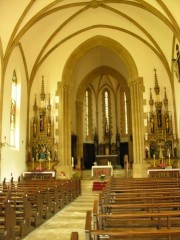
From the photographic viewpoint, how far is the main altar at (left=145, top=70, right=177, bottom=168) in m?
17.7

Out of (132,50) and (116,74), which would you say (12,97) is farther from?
(116,74)

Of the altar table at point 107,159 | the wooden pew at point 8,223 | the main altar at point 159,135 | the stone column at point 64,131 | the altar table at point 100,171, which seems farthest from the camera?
the altar table at point 107,159

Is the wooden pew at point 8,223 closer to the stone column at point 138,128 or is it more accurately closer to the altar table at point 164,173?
the altar table at point 164,173

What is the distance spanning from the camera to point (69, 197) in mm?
11367

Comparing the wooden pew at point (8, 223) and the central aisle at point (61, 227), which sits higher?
the wooden pew at point (8, 223)

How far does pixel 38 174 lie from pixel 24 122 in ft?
12.7

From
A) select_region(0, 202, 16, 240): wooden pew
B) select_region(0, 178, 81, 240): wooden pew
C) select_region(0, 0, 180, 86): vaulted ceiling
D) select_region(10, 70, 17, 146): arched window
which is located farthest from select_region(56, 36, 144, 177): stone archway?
select_region(0, 202, 16, 240): wooden pew

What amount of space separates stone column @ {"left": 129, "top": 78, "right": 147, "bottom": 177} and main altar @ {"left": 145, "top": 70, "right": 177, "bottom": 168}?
0.42 m

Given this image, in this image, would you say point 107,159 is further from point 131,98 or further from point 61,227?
point 61,227

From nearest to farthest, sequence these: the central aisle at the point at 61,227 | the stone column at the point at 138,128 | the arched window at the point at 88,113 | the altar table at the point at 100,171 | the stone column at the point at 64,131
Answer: the central aisle at the point at 61,227 < the stone column at the point at 138,128 < the altar table at the point at 100,171 < the stone column at the point at 64,131 < the arched window at the point at 88,113

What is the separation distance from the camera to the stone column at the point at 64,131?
18734 millimetres

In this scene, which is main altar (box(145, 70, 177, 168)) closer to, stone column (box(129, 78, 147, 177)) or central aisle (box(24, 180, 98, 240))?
stone column (box(129, 78, 147, 177))

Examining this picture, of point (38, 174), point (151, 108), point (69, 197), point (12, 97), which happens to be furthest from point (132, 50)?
point (69, 197)

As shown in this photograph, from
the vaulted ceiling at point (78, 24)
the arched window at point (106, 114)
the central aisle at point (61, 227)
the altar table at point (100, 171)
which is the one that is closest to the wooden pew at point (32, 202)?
the central aisle at point (61, 227)
